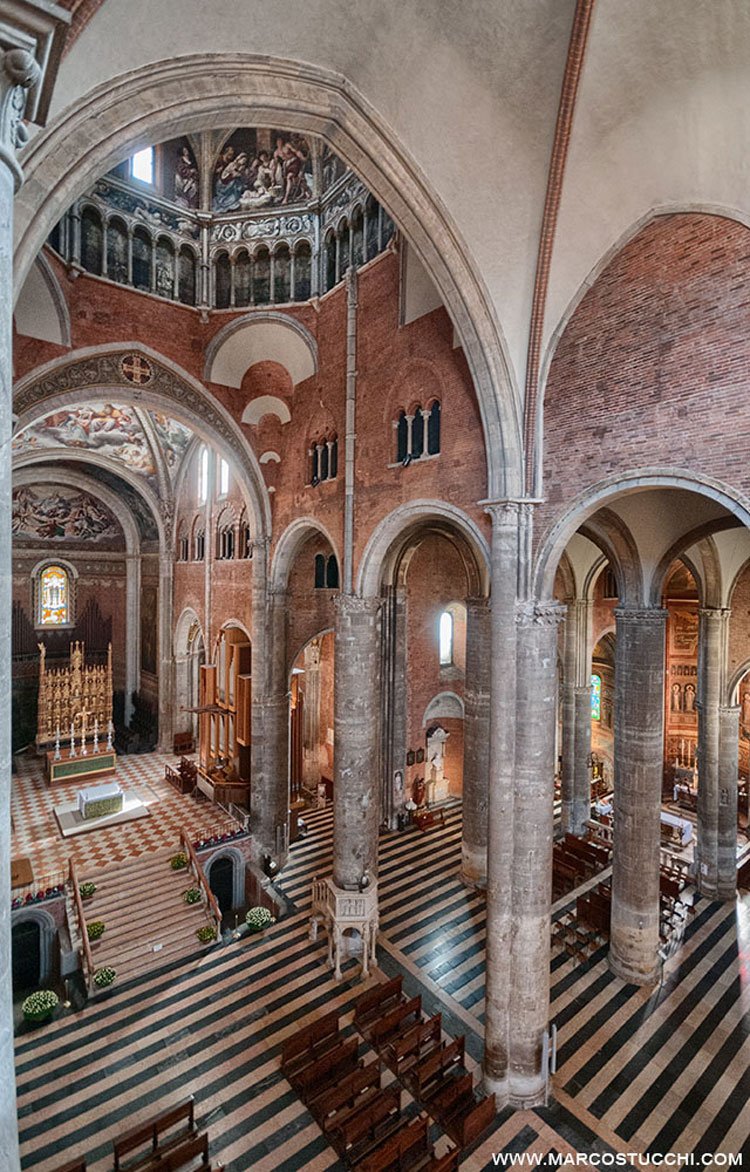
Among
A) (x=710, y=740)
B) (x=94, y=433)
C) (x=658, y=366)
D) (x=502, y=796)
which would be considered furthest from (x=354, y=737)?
(x=94, y=433)

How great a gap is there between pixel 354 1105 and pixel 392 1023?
1163 millimetres

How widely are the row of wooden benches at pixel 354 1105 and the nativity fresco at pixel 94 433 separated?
656 inches

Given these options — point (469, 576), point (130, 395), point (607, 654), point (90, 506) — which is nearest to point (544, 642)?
point (469, 576)

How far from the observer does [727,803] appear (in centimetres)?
1352

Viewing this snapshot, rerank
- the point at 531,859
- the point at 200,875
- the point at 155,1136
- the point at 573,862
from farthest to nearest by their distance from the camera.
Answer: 1. the point at 573,862
2. the point at 200,875
3. the point at 531,859
4. the point at 155,1136

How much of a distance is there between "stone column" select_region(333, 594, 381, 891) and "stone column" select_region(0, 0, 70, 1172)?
29.8 feet

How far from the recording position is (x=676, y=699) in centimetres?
2092

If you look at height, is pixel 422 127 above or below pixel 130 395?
above

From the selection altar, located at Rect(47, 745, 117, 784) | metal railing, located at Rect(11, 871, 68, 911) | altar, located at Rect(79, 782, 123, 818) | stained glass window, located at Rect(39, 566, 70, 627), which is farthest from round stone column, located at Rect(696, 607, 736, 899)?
stained glass window, located at Rect(39, 566, 70, 627)

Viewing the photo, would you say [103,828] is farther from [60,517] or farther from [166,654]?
[60,517]

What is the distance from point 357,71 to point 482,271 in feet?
8.96

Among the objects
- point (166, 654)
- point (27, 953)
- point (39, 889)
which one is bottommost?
point (27, 953)

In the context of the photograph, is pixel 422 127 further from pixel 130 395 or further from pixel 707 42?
pixel 130 395

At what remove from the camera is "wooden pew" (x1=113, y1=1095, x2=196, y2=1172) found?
688 centimetres
